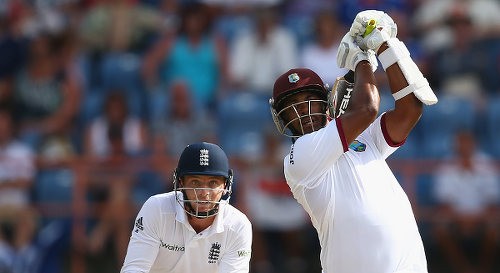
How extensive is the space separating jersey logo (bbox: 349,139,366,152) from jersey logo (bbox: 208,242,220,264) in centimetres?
98

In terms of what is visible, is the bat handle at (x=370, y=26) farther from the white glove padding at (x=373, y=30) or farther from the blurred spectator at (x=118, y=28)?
the blurred spectator at (x=118, y=28)

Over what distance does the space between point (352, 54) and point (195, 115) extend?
5.73 m

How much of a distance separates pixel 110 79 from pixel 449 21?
13.4 ft

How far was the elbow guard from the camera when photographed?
5.23 metres

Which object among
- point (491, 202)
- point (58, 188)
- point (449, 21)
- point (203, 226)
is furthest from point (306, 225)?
point (203, 226)

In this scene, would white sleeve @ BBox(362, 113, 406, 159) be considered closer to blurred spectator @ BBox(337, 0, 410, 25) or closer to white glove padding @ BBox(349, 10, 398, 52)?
white glove padding @ BBox(349, 10, 398, 52)

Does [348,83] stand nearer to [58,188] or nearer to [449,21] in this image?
[58,188]

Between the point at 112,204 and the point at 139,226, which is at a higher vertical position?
the point at 112,204

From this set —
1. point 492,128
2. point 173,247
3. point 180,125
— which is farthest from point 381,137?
point 492,128

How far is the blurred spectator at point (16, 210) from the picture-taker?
10.1 m

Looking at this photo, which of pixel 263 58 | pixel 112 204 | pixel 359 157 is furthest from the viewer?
pixel 263 58

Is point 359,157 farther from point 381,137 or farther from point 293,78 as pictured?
point 293,78

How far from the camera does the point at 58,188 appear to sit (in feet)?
34.7

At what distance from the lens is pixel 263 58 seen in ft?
38.7
